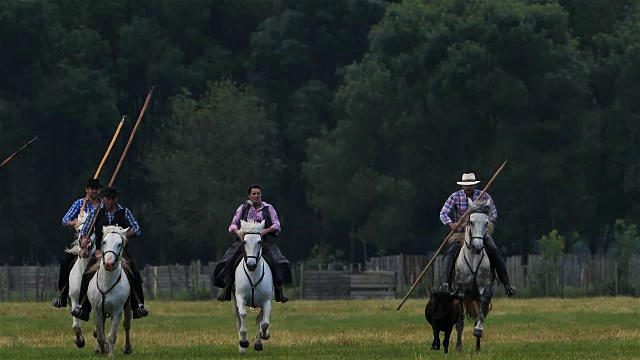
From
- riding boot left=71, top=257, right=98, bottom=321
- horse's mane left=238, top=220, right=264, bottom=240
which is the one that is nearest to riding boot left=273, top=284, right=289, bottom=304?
horse's mane left=238, top=220, right=264, bottom=240

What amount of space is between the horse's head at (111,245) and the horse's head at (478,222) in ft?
17.2

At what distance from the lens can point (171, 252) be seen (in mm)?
90625

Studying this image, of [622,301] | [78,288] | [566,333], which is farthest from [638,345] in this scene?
Result: [622,301]

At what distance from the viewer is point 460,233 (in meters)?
27.7

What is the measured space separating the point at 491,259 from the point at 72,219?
6.64 metres

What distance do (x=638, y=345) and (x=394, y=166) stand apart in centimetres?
5499

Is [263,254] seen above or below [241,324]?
above

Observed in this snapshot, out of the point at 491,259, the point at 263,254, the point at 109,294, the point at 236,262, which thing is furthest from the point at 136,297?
the point at 491,259

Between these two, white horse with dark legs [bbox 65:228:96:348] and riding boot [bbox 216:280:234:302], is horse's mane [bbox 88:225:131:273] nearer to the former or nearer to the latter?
white horse with dark legs [bbox 65:228:96:348]

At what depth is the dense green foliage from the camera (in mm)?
78062

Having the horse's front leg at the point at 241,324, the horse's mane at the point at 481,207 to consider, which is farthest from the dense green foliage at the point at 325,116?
the horse's front leg at the point at 241,324

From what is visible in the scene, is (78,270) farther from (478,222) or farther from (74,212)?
(478,222)

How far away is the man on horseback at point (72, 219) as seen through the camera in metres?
26.6

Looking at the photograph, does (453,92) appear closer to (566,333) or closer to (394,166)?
(394,166)
